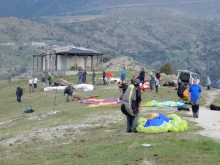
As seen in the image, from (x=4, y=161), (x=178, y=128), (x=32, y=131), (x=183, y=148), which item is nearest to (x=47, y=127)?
(x=32, y=131)

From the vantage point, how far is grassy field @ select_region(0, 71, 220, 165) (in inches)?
514

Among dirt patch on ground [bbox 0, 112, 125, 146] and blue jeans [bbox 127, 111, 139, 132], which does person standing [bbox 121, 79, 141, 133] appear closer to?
blue jeans [bbox 127, 111, 139, 132]

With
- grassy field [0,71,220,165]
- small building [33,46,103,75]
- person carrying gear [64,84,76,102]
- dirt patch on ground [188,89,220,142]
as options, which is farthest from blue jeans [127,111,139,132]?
small building [33,46,103,75]

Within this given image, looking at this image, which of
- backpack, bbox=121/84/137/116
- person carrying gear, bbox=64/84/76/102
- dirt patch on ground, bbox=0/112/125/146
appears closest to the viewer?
backpack, bbox=121/84/137/116

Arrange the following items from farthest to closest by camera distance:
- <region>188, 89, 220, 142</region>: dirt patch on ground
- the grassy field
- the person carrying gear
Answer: the person carrying gear → <region>188, 89, 220, 142</region>: dirt patch on ground → the grassy field

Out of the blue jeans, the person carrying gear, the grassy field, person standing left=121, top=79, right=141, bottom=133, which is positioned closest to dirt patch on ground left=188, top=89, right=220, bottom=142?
the grassy field

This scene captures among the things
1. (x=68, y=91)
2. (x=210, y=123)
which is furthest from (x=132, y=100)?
(x=68, y=91)

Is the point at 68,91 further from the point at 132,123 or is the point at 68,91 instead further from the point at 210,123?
the point at 132,123

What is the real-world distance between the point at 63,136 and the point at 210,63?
6269 inches

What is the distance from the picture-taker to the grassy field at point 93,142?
1306cm

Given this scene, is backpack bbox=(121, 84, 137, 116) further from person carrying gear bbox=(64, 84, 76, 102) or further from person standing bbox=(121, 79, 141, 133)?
person carrying gear bbox=(64, 84, 76, 102)

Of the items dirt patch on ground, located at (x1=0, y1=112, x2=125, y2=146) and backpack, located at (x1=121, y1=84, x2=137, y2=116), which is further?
dirt patch on ground, located at (x1=0, y1=112, x2=125, y2=146)

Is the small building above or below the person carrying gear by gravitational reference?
above

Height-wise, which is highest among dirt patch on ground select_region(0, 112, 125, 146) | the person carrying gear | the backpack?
the backpack
